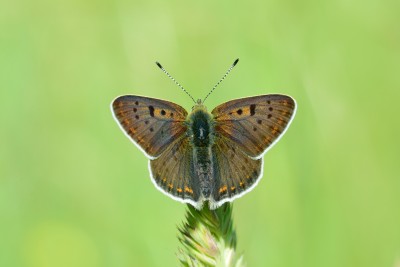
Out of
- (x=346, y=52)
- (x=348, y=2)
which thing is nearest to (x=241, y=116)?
(x=346, y=52)

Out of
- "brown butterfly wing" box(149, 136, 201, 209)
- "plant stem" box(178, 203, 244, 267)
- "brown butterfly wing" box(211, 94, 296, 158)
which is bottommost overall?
"plant stem" box(178, 203, 244, 267)

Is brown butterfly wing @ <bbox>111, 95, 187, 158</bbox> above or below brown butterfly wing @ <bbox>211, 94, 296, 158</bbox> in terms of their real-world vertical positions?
below

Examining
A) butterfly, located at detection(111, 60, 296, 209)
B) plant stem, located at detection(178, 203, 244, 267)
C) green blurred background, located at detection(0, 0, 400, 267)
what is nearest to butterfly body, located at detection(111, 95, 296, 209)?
butterfly, located at detection(111, 60, 296, 209)

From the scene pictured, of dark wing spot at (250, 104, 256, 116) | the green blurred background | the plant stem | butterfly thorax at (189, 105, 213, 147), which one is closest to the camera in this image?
A: the plant stem

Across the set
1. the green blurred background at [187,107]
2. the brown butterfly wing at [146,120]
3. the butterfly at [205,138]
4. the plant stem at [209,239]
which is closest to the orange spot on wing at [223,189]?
the butterfly at [205,138]

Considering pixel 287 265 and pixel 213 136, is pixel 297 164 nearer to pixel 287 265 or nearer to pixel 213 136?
pixel 287 265

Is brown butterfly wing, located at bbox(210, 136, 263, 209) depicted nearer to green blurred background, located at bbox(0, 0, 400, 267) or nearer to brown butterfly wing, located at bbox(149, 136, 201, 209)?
brown butterfly wing, located at bbox(149, 136, 201, 209)

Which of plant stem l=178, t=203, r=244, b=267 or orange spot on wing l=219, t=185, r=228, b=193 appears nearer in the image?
plant stem l=178, t=203, r=244, b=267

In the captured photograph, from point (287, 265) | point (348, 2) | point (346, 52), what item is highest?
point (348, 2)
